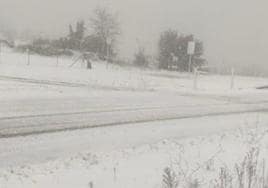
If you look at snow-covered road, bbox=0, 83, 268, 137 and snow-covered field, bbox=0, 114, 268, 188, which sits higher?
snow-covered road, bbox=0, 83, 268, 137

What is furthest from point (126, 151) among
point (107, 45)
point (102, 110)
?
point (107, 45)

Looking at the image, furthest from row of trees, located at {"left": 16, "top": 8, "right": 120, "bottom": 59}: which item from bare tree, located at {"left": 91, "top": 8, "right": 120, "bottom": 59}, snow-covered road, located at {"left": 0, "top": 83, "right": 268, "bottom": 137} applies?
snow-covered road, located at {"left": 0, "top": 83, "right": 268, "bottom": 137}

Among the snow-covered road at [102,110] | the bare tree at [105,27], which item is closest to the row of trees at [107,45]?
the bare tree at [105,27]

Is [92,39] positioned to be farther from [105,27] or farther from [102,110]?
[102,110]

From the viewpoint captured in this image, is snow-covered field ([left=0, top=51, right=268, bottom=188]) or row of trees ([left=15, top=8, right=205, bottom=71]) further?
row of trees ([left=15, top=8, right=205, bottom=71])

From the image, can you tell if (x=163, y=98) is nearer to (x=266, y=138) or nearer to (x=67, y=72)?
(x=266, y=138)

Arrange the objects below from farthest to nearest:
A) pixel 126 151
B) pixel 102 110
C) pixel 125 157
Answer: pixel 102 110, pixel 126 151, pixel 125 157

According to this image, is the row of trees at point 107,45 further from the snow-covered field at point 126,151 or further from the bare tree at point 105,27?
the snow-covered field at point 126,151

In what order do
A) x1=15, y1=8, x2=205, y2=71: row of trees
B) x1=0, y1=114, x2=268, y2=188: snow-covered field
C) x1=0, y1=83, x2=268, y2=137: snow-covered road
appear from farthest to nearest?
x1=15, y1=8, x2=205, y2=71: row of trees < x1=0, y1=83, x2=268, y2=137: snow-covered road < x1=0, y1=114, x2=268, y2=188: snow-covered field

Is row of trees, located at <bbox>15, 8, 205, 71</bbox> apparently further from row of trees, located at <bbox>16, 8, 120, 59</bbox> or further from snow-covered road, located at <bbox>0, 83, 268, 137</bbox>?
snow-covered road, located at <bbox>0, 83, 268, 137</bbox>

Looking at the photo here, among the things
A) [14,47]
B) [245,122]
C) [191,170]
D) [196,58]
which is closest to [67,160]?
[191,170]

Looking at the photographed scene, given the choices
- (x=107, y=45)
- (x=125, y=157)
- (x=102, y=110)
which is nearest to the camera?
(x=125, y=157)

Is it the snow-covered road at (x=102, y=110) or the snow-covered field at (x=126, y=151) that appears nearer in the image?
the snow-covered field at (x=126, y=151)

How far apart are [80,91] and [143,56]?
29367 millimetres
